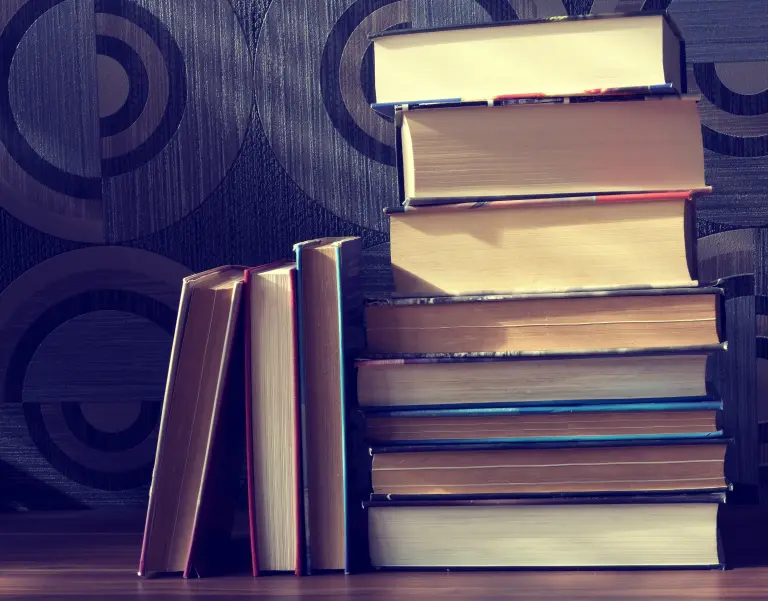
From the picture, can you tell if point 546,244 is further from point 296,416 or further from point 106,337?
point 106,337

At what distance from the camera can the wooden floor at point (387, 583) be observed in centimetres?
80

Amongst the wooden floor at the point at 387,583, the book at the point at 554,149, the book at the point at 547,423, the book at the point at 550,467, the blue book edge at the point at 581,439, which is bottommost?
the wooden floor at the point at 387,583

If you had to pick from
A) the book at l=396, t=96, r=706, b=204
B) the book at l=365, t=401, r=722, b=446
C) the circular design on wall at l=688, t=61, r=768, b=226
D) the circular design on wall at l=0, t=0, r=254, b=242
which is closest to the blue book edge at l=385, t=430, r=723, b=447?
the book at l=365, t=401, r=722, b=446

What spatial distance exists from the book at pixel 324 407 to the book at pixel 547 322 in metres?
0.04

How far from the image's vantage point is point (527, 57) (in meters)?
0.89

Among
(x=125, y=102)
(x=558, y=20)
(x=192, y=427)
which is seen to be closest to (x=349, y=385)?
(x=192, y=427)

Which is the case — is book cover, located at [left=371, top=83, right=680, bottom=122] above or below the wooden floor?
above

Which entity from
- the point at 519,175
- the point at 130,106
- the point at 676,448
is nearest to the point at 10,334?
the point at 130,106

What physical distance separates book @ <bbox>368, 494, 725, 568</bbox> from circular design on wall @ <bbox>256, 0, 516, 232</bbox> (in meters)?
0.43

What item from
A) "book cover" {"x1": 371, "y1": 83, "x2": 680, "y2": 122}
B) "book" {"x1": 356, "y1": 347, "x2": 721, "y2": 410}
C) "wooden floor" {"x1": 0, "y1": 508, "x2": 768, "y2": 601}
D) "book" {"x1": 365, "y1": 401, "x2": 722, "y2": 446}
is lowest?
"wooden floor" {"x1": 0, "y1": 508, "x2": 768, "y2": 601}

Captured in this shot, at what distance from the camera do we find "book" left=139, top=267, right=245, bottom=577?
0.88 m

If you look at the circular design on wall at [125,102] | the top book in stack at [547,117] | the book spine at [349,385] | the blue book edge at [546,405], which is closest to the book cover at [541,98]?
the top book in stack at [547,117]

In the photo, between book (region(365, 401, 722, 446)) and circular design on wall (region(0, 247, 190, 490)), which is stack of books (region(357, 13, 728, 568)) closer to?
book (region(365, 401, 722, 446))

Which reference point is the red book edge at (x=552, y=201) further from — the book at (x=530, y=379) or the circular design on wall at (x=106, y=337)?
the circular design on wall at (x=106, y=337)
